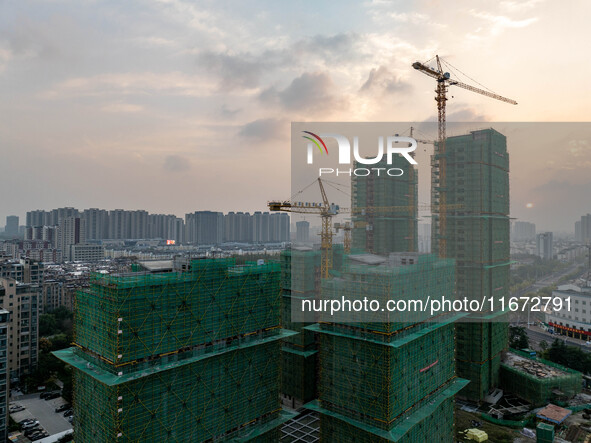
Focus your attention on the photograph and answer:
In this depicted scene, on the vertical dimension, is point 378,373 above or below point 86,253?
below

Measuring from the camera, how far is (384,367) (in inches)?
1030

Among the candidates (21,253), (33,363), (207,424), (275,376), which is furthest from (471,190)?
(21,253)

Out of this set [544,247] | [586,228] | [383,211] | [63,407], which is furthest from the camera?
[544,247]

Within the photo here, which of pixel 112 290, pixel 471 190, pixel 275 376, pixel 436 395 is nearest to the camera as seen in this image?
pixel 112 290

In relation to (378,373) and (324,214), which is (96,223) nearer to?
(324,214)

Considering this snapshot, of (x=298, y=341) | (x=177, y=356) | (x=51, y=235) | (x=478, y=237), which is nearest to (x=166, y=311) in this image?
(x=177, y=356)

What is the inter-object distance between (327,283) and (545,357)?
46.4 meters

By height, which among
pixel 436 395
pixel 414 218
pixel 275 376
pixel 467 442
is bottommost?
pixel 467 442

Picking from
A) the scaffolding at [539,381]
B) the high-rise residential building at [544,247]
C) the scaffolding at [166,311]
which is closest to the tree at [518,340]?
the scaffolding at [539,381]

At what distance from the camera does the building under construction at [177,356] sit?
66.5ft

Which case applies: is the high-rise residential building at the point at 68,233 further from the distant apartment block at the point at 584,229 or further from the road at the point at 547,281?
the distant apartment block at the point at 584,229

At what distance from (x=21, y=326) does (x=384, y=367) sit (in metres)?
48.6

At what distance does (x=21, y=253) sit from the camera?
12269cm

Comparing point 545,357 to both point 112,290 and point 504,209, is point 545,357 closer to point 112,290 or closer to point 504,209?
point 504,209
